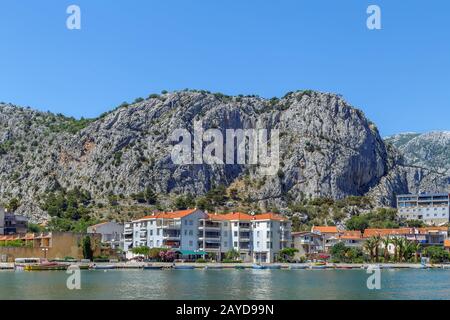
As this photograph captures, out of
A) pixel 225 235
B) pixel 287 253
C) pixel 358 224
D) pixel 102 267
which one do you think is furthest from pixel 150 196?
pixel 102 267

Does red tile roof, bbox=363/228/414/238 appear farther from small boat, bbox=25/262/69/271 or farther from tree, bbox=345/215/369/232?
small boat, bbox=25/262/69/271

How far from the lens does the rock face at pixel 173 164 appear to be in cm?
17988

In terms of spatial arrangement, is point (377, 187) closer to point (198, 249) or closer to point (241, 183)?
point (241, 183)

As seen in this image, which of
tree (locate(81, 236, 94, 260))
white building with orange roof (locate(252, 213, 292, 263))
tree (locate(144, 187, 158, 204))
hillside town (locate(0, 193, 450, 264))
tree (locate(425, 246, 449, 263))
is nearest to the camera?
tree (locate(81, 236, 94, 260))

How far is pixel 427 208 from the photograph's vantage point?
189m

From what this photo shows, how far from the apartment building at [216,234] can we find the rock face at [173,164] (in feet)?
155

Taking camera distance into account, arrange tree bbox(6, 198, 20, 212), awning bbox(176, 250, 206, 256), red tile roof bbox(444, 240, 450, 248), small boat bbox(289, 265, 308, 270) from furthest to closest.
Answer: tree bbox(6, 198, 20, 212) < red tile roof bbox(444, 240, 450, 248) < awning bbox(176, 250, 206, 256) < small boat bbox(289, 265, 308, 270)

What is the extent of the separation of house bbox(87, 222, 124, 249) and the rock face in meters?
35.2

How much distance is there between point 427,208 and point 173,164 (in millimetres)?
70976

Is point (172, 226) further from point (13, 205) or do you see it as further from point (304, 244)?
point (13, 205)

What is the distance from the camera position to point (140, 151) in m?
186

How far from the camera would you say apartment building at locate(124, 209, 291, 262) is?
12500 centimetres

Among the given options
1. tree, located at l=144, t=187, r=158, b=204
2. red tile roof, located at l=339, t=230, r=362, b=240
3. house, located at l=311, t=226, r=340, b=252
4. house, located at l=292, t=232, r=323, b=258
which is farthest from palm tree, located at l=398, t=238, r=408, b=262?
tree, located at l=144, t=187, r=158, b=204
